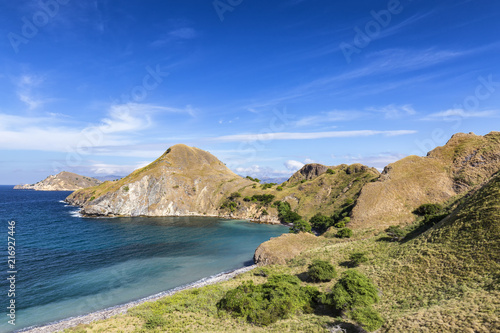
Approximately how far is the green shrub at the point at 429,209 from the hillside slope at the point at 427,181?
2.53 m

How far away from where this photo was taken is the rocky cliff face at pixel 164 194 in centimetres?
12775

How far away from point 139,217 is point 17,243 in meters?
55.1

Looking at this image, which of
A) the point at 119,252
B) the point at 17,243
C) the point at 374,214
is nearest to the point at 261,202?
the point at 374,214

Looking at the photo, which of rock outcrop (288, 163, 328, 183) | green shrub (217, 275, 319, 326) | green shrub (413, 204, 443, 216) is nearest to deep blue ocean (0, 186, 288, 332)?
green shrub (217, 275, 319, 326)

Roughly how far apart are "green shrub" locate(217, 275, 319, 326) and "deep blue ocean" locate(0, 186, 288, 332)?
1958 centimetres

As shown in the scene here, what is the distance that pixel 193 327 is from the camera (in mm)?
26922

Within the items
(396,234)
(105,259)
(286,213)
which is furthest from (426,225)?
(105,259)

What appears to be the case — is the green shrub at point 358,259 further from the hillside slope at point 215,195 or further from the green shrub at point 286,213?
the green shrub at point 286,213

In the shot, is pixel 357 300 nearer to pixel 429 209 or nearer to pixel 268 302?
pixel 268 302

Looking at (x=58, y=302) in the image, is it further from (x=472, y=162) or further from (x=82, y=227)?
(x=472, y=162)

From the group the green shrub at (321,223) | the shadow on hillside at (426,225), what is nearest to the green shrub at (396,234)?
the shadow on hillside at (426,225)

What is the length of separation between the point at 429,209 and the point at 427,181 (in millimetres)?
18280

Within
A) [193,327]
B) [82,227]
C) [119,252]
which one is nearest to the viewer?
[193,327]

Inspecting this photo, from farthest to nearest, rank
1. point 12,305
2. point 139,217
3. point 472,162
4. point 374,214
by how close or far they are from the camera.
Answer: point 139,217
point 472,162
point 374,214
point 12,305
